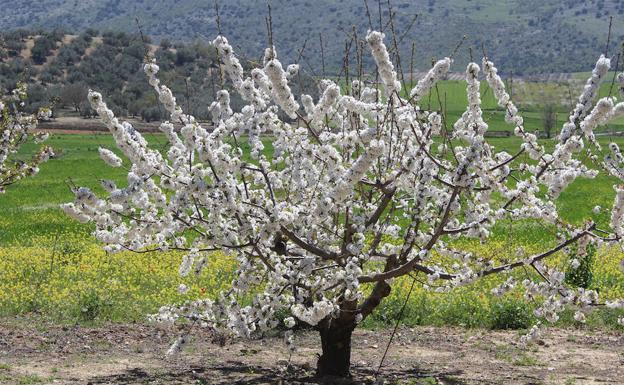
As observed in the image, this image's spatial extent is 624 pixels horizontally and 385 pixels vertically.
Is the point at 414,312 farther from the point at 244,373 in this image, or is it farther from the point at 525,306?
the point at 244,373

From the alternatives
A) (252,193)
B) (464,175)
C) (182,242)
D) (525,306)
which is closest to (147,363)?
(182,242)

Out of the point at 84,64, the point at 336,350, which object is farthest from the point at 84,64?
the point at 336,350

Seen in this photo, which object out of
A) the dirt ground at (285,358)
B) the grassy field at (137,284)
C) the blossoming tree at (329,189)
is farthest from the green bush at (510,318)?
the blossoming tree at (329,189)

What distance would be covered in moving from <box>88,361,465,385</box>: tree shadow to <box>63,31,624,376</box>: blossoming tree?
35cm

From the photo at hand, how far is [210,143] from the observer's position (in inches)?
286

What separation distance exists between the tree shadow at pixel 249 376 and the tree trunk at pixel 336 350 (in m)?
0.14

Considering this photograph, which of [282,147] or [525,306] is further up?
[282,147]

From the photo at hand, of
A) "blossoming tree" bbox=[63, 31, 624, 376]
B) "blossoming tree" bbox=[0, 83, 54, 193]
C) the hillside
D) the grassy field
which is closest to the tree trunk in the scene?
"blossoming tree" bbox=[63, 31, 624, 376]

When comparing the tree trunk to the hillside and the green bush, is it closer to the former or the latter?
the green bush

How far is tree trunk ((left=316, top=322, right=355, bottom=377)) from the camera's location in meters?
9.42

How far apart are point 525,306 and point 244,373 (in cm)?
568

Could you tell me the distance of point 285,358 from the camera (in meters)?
10.9

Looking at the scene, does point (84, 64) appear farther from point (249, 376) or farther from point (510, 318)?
point (249, 376)

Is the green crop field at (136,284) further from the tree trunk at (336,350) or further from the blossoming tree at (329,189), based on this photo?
the tree trunk at (336,350)
